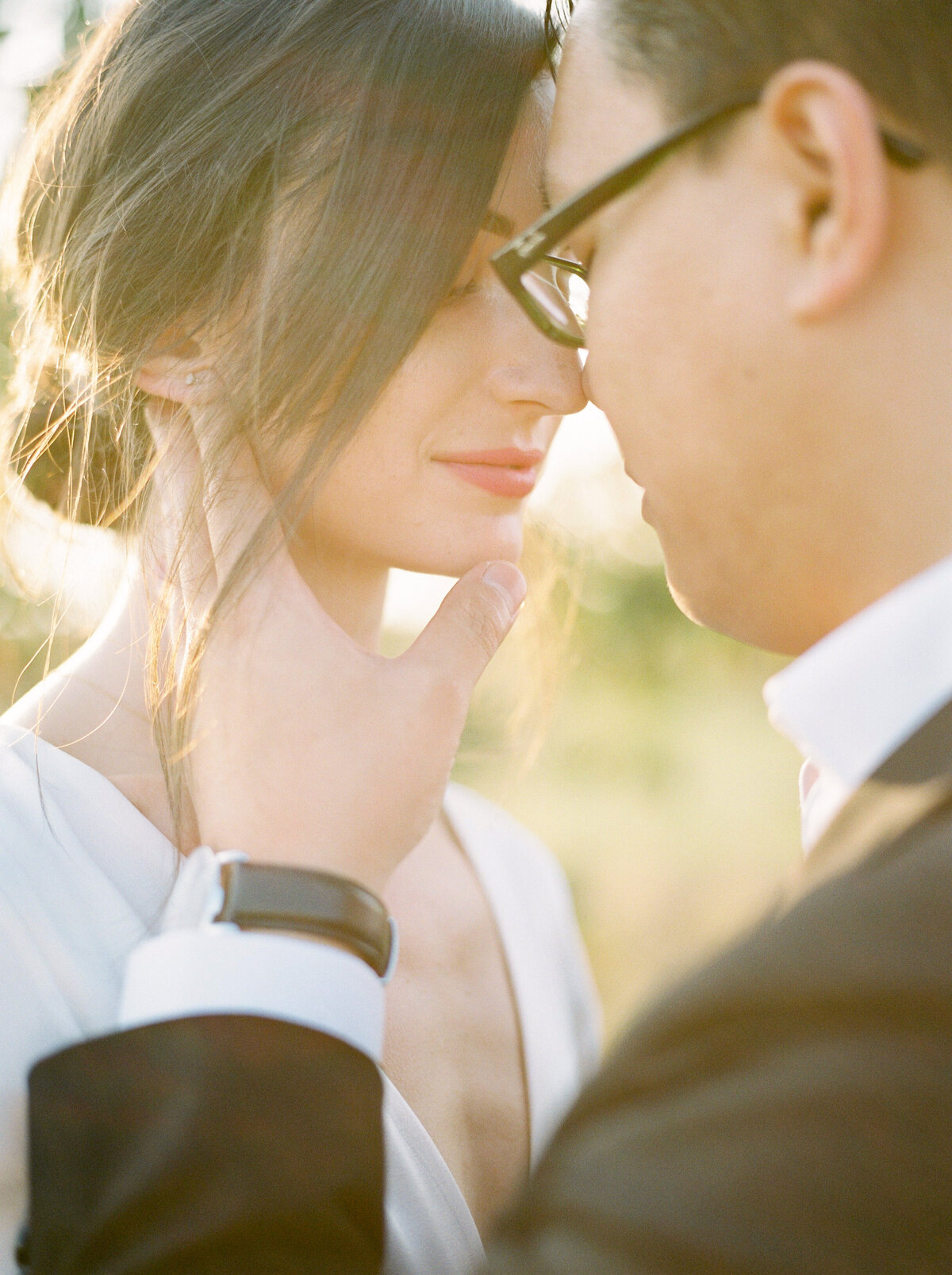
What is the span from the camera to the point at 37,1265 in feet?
3.67

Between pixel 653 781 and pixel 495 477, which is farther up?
pixel 495 477

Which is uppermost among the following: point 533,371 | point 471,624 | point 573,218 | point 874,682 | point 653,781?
point 573,218

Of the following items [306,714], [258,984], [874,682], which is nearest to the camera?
[874,682]

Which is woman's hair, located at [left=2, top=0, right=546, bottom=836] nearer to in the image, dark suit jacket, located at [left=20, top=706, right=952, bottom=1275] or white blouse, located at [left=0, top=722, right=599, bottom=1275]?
white blouse, located at [left=0, top=722, right=599, bottom=1275]

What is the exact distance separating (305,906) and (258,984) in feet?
0.35

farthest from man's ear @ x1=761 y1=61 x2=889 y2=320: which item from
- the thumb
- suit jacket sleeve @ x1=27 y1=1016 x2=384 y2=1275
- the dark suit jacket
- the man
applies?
suit jacket sleeve @ x1=27 y1=1016 x2=384 y2=1275

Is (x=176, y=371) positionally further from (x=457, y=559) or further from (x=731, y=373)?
(x=731, y=373)

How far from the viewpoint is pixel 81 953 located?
1.42 meters

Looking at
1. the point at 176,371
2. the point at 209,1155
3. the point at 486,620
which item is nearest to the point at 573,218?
the point at 486,620

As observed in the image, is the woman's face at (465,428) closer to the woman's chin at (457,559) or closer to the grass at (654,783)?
the woman's chin at (457,559)

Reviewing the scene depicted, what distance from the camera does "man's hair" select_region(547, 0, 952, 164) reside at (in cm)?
104

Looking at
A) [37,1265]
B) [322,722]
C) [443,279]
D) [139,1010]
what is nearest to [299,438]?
[443,279]

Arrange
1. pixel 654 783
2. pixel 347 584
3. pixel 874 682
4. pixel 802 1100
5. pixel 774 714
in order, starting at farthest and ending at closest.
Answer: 1. pixel 654 783
2. pixel 347 584
3. pixel 774 714
4. pixel 874 682
5. pixel 802 1100

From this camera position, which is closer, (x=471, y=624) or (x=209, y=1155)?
(x=209, y=1155)
